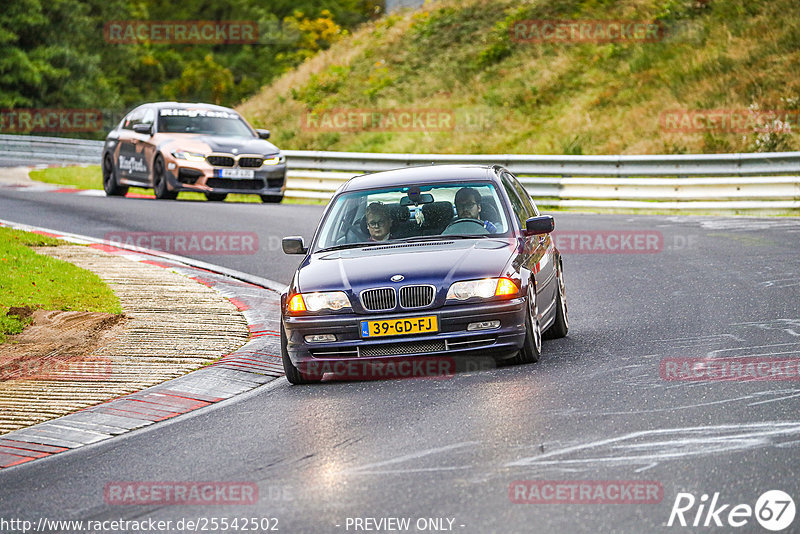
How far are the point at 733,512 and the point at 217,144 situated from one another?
62.8ft

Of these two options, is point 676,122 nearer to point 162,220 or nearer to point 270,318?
point 162,220

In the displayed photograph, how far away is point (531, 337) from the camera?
30.4ft

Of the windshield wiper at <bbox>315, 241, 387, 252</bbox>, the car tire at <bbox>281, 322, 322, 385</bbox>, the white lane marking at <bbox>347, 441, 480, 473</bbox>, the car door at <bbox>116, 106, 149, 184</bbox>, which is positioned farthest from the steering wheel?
the car door at <bbox>116, 106, 149, 184</bbox>

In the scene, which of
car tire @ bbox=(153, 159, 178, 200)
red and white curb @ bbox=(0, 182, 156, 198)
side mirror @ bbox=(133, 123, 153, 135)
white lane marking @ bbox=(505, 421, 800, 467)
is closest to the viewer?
white lane marking @ bbox=(505, 421, 800, 467)

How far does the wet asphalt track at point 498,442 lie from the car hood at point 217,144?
13121mm

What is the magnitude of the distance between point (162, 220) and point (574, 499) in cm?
1569

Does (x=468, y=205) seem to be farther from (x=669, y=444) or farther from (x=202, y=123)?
(x=202, y=123)

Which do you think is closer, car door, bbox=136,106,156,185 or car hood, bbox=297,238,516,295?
car hood, bbox=297,238,516,295

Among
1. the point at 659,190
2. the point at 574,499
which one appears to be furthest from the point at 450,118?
the point at 574,499

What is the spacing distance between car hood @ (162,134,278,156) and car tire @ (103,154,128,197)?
1942mm

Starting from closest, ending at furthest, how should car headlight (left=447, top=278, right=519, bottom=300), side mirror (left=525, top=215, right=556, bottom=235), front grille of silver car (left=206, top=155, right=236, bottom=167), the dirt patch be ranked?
car headlight (left=447, top=278, right=519, bottom=300), the dirt patch, side mirror (left=525, top=215, right=556, bottom=235), front grille of silver car (left=206, top=155, right=236, bottom=167)

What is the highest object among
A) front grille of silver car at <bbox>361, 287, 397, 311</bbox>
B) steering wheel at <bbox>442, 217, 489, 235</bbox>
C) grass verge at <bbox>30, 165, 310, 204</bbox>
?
steering wheel at <bbox>442, 217, 489, 235</bbox>

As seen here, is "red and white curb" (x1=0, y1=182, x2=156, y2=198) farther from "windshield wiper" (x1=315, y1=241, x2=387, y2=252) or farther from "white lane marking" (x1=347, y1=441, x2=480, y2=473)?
"white lane marking" (x1=347, y1=441, x2=480, y2=473)

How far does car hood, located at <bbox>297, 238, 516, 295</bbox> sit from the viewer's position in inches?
359
